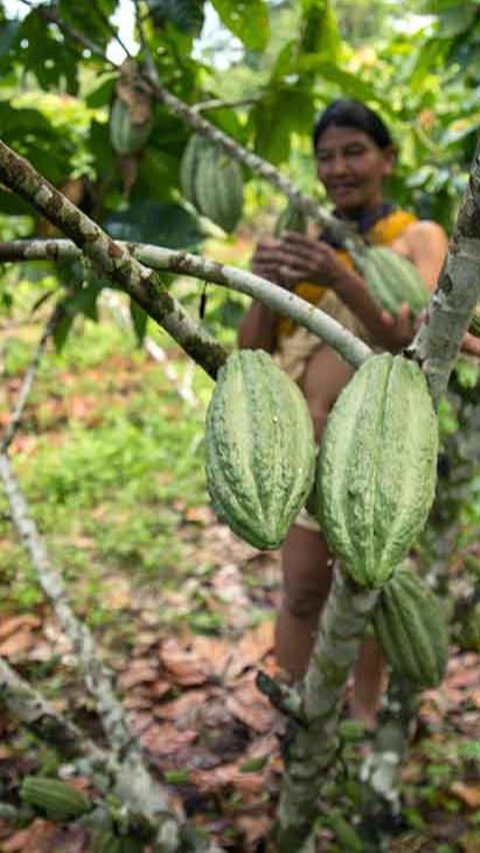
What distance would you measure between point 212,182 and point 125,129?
19 centimetres

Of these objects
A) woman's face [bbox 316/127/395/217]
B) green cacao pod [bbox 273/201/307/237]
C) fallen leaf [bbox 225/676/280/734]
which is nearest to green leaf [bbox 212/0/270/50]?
woman's face [bbox 316/127/395/217]

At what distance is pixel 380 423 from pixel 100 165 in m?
1.31

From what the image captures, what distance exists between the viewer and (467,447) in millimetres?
1560

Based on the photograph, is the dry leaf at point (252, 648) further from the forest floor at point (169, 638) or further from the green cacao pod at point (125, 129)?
the green cacao pod at point (125, 129)

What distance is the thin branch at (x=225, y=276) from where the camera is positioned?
3.09ft

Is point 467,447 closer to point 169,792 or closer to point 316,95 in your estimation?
point 316,95

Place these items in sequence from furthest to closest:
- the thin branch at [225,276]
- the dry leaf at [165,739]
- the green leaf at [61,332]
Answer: the dry leaf at [165,739] < the green leaf at [61,332] < the thin branch at [225,276]

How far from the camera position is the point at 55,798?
141cm

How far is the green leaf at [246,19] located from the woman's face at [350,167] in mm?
230

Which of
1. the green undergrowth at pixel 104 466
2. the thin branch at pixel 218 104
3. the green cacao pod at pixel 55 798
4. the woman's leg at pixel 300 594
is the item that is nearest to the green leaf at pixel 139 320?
the thin branch at pixel 218 104

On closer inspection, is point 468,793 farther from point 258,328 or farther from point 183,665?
point 258,328

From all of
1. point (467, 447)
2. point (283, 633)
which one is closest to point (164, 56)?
point (467, 447)

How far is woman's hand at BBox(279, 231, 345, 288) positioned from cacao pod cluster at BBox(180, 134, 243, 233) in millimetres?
449

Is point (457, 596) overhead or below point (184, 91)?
below
